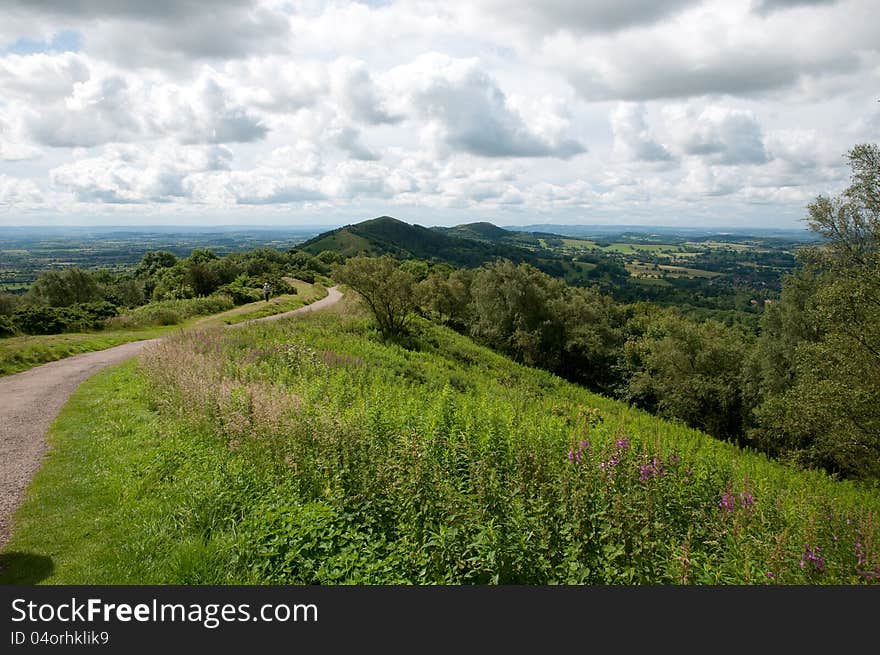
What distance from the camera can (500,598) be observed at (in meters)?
4.51

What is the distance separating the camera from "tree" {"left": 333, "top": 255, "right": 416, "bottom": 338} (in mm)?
29750

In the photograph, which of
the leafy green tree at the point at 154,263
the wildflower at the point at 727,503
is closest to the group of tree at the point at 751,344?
the wildflower at the point at 727,503

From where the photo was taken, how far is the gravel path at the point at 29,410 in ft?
27.8

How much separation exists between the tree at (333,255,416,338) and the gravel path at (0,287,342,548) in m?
12.7

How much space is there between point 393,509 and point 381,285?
2379cm

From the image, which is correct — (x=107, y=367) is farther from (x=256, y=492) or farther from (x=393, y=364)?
(x=256, y=492)

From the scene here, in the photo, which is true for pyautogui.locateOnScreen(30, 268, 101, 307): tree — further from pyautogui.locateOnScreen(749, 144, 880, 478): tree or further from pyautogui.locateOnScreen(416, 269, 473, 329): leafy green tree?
pyautogui.locateOnScreen(749, 144, 880, 478): tree

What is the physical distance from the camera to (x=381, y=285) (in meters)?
29.7

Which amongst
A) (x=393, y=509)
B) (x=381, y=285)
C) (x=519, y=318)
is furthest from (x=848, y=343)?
(x=519, y=318)

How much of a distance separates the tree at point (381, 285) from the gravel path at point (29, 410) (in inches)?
499

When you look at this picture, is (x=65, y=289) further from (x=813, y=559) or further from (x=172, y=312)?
(x=813, y=559)

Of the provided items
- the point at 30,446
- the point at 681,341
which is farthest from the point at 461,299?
the point at 30,446

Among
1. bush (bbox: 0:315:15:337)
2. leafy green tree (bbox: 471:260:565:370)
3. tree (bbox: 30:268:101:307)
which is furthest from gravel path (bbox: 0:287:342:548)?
tree (bbox: 30:268:101:307)

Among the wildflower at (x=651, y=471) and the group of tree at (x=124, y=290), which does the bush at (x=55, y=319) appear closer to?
the group of tree at (x=124, y=290)
